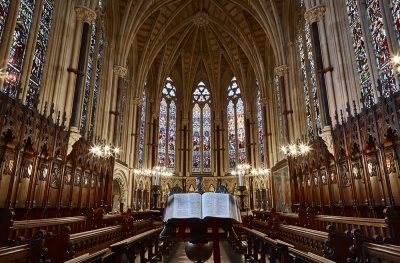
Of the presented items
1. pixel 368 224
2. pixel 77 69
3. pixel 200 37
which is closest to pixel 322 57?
pixel 368 224

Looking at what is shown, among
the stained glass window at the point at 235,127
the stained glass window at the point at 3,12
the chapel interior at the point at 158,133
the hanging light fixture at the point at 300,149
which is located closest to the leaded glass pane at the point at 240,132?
the stained glass window at the point at 235,127

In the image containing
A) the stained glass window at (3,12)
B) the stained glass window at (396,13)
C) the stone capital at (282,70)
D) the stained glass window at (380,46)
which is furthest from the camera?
the stone capital at (282,70)

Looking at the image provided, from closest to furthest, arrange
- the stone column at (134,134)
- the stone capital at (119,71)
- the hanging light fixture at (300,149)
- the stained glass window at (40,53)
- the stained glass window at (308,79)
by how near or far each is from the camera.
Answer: the stained glass window at (40,53) < the hanging light fixture at (300,149) < the stained glass window at (308,79) < the stone capital at (119,71) < the stone column at (134,134)

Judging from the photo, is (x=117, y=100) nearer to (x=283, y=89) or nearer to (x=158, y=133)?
(x=158, y=133)

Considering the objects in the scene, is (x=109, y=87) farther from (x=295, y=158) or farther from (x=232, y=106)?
(x=232, y=106)

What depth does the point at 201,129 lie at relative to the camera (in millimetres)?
28109

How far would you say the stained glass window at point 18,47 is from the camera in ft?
28.5

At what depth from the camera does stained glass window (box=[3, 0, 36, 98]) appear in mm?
8680

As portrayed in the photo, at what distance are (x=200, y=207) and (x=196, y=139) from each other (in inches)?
964

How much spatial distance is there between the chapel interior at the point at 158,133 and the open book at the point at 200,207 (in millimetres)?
74

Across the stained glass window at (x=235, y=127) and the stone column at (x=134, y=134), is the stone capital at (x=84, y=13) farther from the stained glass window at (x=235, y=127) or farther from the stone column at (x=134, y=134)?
the stained glass window at (x=235, y=127)

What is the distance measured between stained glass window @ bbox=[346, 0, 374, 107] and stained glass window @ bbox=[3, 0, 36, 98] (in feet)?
38.5

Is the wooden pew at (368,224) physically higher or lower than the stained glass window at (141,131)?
lower

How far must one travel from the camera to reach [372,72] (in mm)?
9641
